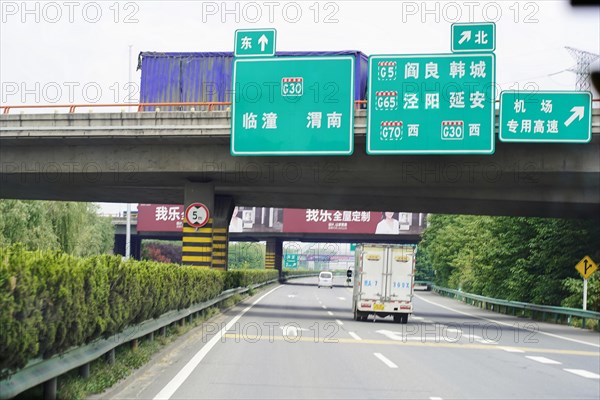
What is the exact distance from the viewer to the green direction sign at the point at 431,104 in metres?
23.4

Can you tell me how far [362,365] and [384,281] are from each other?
12586 mm

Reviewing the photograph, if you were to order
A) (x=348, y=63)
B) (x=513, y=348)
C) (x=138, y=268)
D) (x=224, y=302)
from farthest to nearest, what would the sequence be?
(x=224, y=302) < (x=348, y=63) < (x=513, y=348) < (x=138, y=268)

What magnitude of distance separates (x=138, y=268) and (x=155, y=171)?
15.5 meters

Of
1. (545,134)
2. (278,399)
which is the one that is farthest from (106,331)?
(545,134)

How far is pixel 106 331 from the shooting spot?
956 centimetres

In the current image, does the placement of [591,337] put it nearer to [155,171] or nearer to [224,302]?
[224,302]

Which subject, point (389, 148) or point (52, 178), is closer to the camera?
point (389, 148)

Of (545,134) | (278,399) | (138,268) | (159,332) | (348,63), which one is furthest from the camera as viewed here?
(348,63)

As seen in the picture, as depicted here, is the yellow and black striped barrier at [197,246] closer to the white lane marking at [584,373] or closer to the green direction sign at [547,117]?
the green direction sign at [547,117]

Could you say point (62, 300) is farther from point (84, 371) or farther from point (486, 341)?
point (486, 341)

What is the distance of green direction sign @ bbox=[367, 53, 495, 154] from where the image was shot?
76.7ft

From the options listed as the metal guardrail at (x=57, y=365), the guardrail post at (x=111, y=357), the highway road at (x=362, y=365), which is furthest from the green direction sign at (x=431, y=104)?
the guardrail post at (x=111, y=357)

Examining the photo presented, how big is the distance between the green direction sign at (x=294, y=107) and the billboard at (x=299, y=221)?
44.1 meters

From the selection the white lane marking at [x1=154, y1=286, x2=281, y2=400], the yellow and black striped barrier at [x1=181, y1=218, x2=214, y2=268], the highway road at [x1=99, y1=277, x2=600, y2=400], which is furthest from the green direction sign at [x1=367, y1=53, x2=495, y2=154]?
the yellow and black striped barrier at [x1=181, y1=218, x2=214, y2=268]
